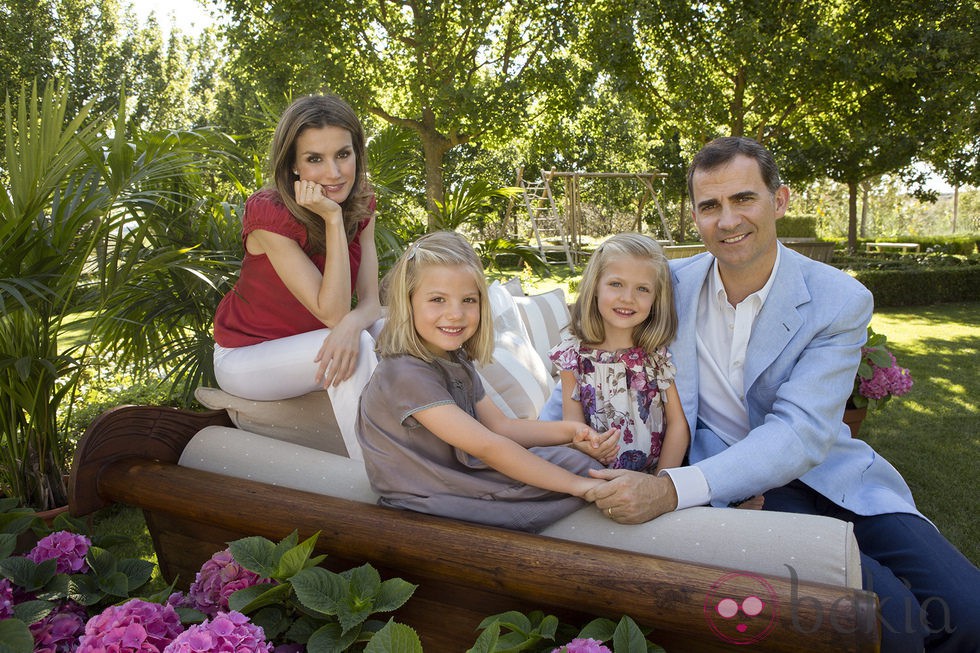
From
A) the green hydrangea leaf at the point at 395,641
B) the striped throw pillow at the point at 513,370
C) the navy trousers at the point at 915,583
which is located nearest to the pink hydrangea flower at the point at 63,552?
the green hydrangea leaf at the point at 395,641

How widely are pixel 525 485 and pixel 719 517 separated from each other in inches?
21.8

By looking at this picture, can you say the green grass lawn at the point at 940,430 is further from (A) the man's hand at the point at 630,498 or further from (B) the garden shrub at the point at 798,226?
(B) the garden shrub at the point at 798,226

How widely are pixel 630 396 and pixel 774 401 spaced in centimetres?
50

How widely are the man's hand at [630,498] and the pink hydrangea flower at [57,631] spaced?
146 centimetres

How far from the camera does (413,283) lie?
2.31 metres

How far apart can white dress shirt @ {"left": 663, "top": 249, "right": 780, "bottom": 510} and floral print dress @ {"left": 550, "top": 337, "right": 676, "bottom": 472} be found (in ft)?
0.40

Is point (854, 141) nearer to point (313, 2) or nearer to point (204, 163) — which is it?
point (313, 2)

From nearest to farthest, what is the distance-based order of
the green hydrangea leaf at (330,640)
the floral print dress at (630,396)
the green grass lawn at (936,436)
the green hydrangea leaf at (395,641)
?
the green hydrangea leaf at (395,641) < the green hydrangea leaf at (330,640) < the floral print dress at (630,396) < the green grass lawn at (936,436)

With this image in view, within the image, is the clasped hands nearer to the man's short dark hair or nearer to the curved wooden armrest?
the man's short dark hair

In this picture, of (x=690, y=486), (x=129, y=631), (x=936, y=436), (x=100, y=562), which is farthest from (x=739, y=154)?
(x=936, y=436)

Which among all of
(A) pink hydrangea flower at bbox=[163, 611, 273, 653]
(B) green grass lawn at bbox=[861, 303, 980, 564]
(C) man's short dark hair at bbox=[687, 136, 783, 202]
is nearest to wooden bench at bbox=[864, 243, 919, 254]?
(B) green grass lawn at bbox=[861, 303, 980, 564]

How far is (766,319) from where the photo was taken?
97.4 inches

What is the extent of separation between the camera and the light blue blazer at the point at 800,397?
2.22 metres

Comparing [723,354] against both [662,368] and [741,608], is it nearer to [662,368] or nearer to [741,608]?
[662,368]
